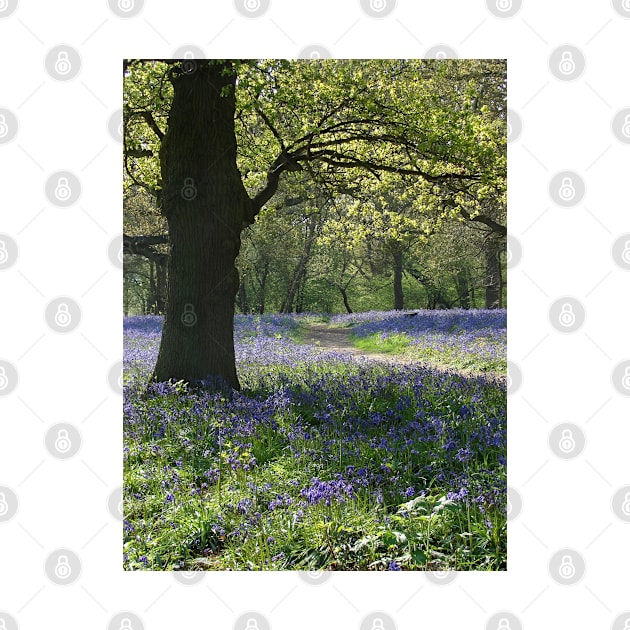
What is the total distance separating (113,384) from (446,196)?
18.5 ft

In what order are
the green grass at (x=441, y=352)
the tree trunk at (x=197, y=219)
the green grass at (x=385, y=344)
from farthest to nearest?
the green grass at (x=385, y=344)
the green grass at (x=441, y=352)
the tree trunk at (x=197, y=219)

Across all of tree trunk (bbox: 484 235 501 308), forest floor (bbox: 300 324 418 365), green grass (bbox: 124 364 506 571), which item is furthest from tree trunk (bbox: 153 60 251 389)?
tree trunk (bbox: 484 235 501 308)

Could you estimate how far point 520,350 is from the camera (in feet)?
14.3

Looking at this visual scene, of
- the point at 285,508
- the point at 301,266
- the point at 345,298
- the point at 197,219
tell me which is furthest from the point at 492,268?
the point at 285,508

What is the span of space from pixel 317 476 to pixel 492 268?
14.8m

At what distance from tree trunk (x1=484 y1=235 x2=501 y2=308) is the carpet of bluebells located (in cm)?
799

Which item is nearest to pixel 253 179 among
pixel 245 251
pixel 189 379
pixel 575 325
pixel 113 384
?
pixel 189 379

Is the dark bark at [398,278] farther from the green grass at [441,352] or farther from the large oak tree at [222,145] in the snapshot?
the large oak tree at [222,145]

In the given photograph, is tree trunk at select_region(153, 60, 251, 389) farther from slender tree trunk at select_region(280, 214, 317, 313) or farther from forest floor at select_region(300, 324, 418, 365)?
slender tree trunk at select_region(280, 214, 317, 313)

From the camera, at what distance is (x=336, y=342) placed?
16.2 metres

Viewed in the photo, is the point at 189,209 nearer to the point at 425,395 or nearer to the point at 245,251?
the point at 425,395

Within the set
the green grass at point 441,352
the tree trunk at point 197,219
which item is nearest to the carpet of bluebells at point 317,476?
the tree trunk at point 197,219

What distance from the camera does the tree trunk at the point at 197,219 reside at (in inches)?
248

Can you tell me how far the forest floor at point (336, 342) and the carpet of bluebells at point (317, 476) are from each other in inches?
210
